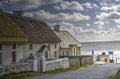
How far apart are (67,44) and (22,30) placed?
59.4ft

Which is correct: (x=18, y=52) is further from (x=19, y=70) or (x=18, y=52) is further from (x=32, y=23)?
(x=32, y=23)

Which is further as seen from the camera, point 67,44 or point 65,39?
point 65,39

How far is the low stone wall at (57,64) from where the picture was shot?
127 ft

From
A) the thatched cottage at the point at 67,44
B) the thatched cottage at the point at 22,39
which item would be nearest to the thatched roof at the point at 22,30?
the thatched cottage at the point at 22,39

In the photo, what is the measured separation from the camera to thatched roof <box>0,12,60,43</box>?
3741cm

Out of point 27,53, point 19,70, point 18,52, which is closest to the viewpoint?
point 19,70

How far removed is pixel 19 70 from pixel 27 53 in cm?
1124

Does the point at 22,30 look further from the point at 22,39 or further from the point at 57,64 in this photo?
the point at 57,64

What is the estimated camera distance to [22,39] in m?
40.3

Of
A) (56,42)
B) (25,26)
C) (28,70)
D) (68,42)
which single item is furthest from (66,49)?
(28,70)

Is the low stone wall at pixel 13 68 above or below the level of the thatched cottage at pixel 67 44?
below

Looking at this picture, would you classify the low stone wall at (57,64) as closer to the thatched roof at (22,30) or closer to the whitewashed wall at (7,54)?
the whitewashed wall at (7,54)

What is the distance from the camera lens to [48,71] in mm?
37406

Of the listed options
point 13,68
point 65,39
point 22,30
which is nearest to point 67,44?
point 65,39
